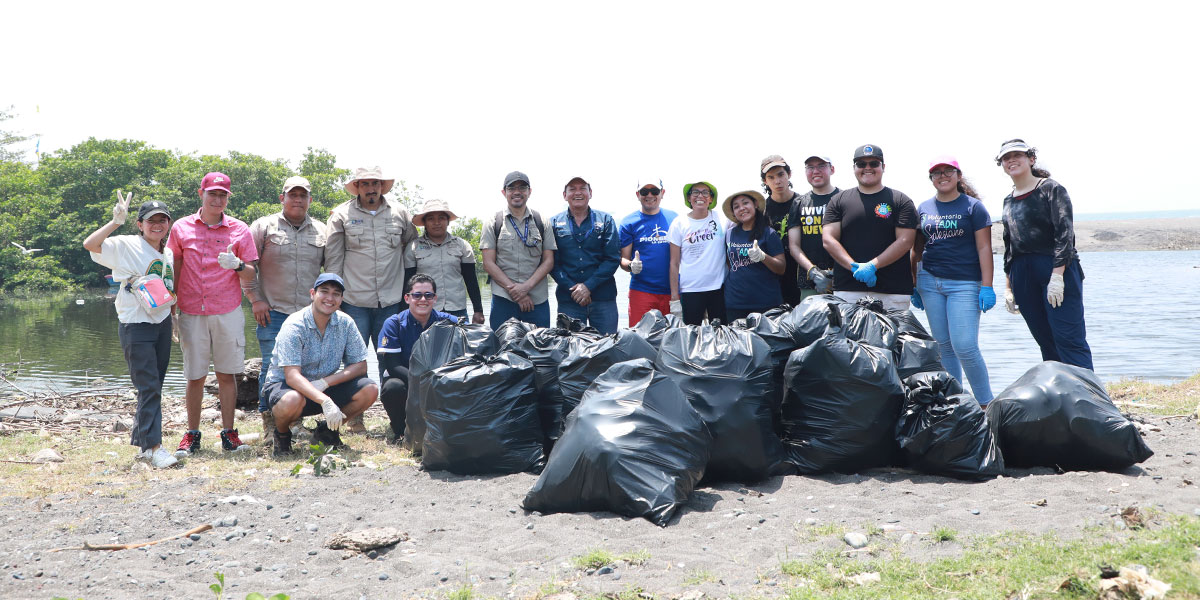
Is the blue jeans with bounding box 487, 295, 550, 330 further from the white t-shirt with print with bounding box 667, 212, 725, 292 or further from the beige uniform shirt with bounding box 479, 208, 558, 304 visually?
the white t-shirt with print with bounding box 667, 212, 725, 292

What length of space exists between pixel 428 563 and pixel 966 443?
237 cm

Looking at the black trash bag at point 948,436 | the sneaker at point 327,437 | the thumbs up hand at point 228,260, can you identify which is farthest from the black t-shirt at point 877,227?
the thumbs up hand at point 228,260

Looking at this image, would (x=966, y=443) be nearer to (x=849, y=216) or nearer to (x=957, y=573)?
(x=957, y=573)

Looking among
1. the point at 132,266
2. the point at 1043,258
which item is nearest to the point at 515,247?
the point at 132,266

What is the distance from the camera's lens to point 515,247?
5555 mm

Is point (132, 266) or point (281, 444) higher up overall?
point (132, 266)

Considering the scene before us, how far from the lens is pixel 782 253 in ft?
17.0

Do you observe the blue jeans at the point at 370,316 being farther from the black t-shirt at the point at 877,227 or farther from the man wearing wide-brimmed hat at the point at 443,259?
the black t-shirt at the point at 877,227

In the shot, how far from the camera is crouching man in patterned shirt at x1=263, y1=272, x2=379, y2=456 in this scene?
4.61m

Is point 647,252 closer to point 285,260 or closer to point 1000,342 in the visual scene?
point 285,260

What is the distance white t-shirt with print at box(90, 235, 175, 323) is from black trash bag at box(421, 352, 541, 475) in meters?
1.88

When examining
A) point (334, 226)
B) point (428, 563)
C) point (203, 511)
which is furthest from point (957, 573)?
point (334, 226)

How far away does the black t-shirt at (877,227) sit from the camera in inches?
188

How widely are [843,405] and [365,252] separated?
3403 mm
